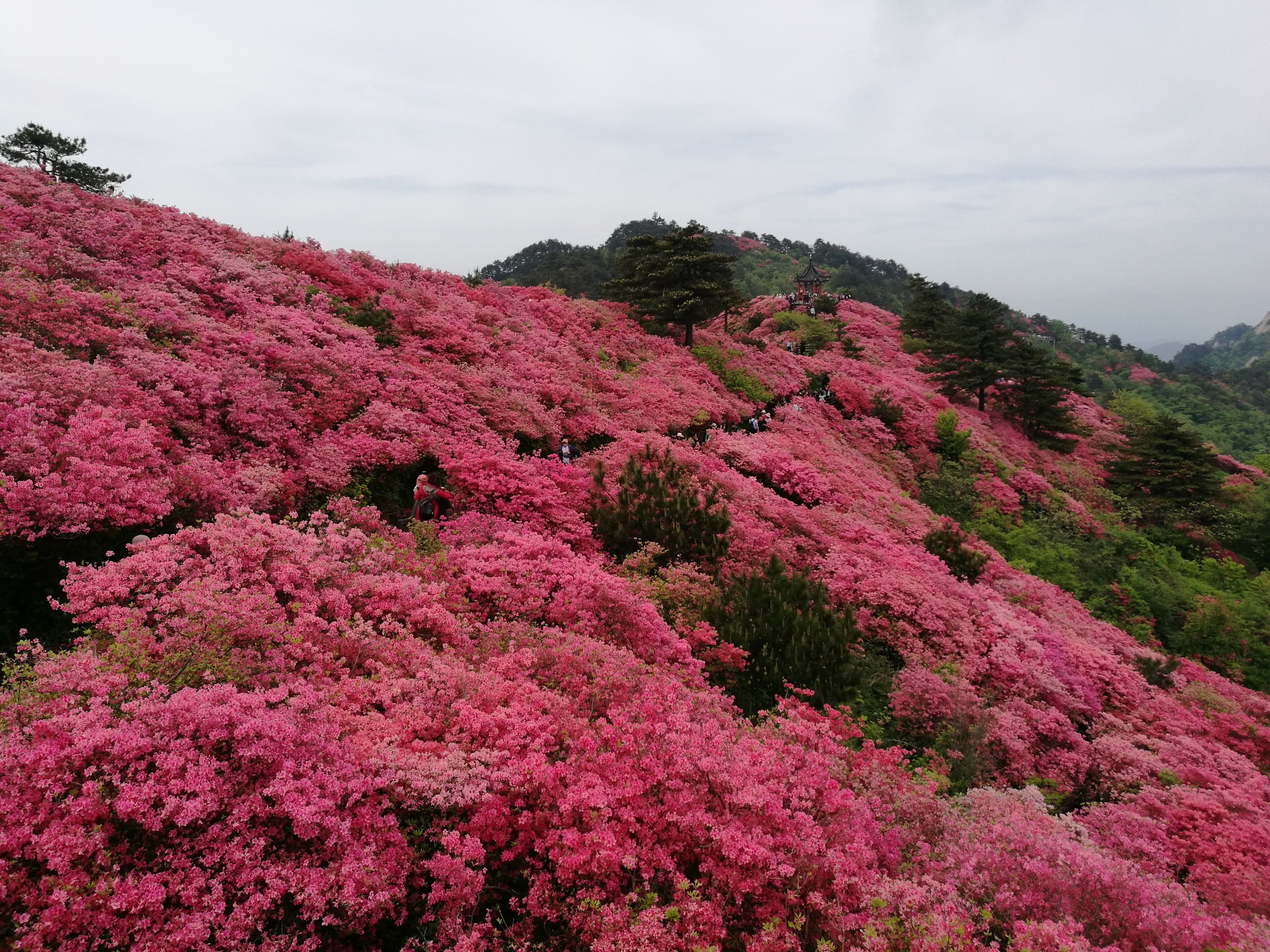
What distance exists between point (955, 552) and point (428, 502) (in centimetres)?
1295

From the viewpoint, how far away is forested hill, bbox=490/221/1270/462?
55219 millimetres

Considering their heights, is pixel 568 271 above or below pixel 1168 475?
above

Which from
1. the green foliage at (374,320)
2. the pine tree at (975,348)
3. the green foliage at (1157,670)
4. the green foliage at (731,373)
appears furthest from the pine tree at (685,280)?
the green foliage at (1157,670)

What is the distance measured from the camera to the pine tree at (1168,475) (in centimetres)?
2488

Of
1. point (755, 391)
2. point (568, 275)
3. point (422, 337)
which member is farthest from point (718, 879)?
point (568, 275)

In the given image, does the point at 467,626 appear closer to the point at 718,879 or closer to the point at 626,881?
the point at 626,881

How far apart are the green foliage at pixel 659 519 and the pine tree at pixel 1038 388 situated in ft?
87.5

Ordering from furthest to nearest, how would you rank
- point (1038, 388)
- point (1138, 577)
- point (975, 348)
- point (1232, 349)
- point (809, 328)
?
point (1232, 349)
point (809, 328)
point (975, 348)
point (1038, 388)
point (1138, 577)

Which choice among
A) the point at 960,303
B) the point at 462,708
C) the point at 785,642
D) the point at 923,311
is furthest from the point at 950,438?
the point at 960,303

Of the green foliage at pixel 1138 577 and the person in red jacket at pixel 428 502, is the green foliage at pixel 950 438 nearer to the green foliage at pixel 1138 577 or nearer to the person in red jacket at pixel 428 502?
the green foliage at pixel 1138 577

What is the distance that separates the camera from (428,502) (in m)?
10.3

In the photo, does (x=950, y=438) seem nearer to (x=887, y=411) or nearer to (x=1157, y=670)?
(x=887, y=411)

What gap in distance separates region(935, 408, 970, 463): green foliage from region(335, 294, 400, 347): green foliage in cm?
2199

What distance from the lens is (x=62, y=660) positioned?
16.0 ft
